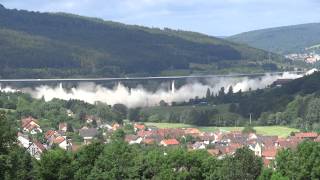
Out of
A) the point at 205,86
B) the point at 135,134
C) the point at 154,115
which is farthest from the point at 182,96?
the point at 135,134

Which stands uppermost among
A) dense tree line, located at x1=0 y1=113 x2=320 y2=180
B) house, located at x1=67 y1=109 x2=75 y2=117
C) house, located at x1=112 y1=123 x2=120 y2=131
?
dense tree line, located at x1=0 y1=113 x2=320 y2=180

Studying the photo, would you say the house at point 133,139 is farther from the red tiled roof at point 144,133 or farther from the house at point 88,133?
the house at point 88,133

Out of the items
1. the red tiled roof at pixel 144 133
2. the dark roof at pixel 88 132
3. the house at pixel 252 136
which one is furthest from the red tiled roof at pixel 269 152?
the dark roof at pixel 88 132

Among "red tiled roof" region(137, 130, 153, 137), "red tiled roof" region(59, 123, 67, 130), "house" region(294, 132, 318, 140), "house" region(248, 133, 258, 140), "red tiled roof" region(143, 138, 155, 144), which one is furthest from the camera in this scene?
"red tiled roof" region(59, 123, 67, 130)

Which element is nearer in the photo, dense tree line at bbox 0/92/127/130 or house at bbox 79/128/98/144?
house at bbox 79/128/98/144

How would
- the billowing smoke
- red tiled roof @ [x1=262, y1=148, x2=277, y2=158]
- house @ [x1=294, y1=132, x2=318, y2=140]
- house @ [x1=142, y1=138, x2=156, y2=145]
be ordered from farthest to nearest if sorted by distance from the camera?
1. the billowing smoke
2. house @ [x1=294, y1=132, x2=318, y2=140]
3. house @ [x1=142, y1=138, x2=156, y2=145]
4. red tiled roof @ [x1=262, y1=148, x2=277, y2=158]

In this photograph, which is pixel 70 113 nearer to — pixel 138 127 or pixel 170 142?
pixel 138 127

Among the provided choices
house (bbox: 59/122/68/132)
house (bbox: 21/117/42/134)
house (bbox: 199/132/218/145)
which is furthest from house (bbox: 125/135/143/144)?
house (bbox: 21/117/42/134)

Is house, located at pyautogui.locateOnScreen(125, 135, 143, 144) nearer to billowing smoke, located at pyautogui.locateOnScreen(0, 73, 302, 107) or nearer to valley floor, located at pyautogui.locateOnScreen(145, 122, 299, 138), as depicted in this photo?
valley floor, located at pyautogui.locateOnScreen(145, 122, 299, 138)

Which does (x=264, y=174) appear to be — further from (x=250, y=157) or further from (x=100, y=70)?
(x=100, y=70)
